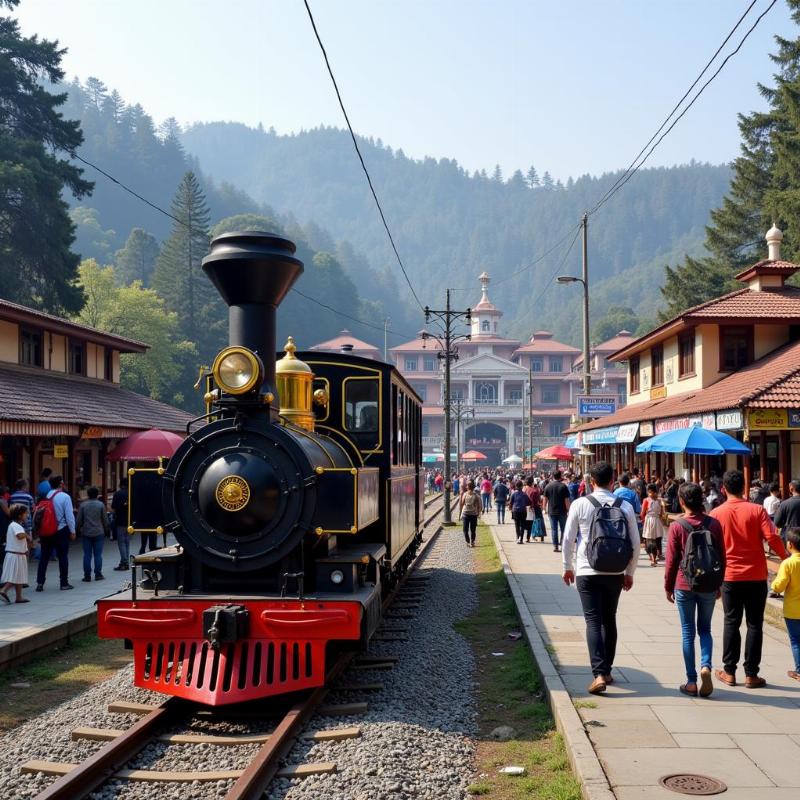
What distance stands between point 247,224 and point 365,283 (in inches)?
2316

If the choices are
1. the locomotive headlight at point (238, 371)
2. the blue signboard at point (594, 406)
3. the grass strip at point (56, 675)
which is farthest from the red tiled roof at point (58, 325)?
the locomotive headlight at point (238, 371)

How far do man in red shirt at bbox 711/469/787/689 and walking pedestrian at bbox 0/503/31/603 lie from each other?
323 inches

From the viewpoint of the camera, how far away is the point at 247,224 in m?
100

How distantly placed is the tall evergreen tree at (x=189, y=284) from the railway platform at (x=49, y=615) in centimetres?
6069

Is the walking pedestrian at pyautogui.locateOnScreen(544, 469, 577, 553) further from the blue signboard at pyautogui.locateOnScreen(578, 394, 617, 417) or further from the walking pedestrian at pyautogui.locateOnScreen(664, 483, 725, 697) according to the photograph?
the walking pedestrian at pyautogui.locateOnScreen(664, 483, 725, 697)

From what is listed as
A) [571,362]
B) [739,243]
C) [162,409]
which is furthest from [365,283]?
[162,409]

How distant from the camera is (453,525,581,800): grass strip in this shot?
525cm

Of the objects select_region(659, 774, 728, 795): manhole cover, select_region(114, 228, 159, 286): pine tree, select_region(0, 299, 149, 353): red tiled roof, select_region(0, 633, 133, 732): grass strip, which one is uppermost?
select_region(114, 228, 159, 286): pine tree

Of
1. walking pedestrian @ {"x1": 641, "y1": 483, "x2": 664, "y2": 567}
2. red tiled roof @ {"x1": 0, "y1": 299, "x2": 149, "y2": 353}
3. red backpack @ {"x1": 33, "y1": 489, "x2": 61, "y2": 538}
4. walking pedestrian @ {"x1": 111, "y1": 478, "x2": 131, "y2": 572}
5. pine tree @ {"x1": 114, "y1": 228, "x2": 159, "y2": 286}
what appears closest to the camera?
red backpack @ {"x1": 33, "y1": 489, "x2": 61, "y2": 538}

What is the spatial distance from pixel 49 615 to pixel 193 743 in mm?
4958

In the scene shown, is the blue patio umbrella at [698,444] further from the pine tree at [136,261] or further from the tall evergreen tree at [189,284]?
the pine tree at [136,261]

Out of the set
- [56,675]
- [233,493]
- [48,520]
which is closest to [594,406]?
[48,520]

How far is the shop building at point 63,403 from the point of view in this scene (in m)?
17.4

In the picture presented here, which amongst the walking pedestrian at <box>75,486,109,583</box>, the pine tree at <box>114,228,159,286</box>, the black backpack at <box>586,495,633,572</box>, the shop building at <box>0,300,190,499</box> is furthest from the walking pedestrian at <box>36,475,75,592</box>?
the pine tree at <box>114,228,159,286</box>
